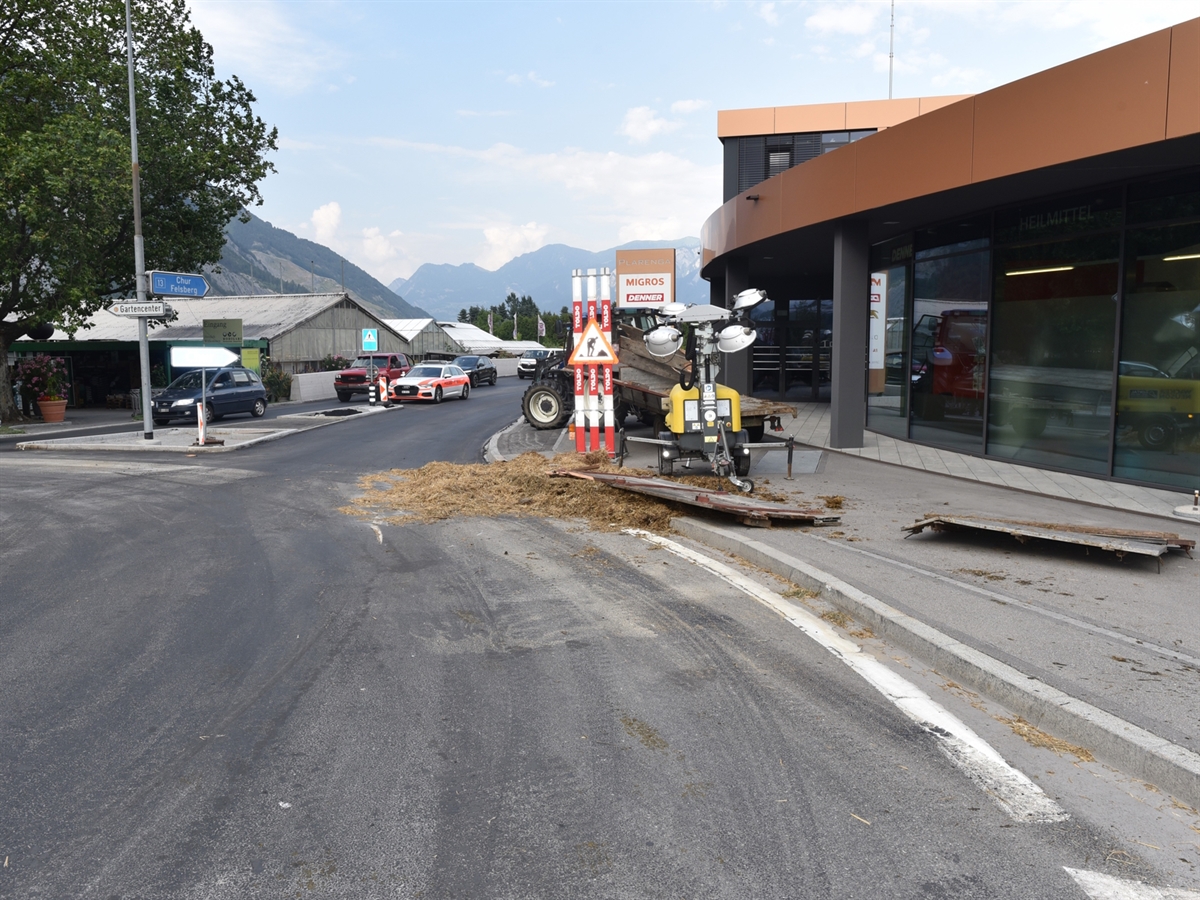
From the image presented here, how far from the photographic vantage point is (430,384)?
34.2m

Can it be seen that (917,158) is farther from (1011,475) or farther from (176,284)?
(176,284)

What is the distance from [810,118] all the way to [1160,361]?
19.6m

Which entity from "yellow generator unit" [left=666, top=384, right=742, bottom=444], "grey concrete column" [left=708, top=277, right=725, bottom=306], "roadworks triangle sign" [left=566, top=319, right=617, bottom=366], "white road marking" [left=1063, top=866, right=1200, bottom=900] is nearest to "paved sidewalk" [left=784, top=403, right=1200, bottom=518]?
"yellow generator unit" [left=666, top=384, right=742, bottom=444]

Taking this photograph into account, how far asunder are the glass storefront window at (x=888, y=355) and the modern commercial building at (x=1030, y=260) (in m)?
0.06

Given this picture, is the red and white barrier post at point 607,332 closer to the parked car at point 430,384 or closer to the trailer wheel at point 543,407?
the trailer wheel at point 543,407

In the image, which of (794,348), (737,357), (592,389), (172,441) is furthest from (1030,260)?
(172,441)

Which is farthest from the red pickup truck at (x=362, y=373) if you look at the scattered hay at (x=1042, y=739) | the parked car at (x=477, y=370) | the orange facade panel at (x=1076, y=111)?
the scattered hay at (x=1042, y=739)

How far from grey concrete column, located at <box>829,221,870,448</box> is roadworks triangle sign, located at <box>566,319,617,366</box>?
4.75m

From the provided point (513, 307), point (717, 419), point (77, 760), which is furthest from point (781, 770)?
point (513, 307)

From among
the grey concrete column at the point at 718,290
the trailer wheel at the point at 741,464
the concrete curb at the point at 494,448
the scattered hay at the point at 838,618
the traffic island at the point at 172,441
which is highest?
the grey concrete column at the point at 718,290

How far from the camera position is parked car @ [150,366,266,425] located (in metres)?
25.5

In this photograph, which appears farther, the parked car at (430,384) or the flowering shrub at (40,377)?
the parked car at (430,384)

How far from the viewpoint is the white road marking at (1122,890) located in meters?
3.16

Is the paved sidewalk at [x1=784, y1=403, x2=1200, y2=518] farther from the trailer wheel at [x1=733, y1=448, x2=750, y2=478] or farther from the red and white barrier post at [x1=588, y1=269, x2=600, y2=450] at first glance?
the red and white barrier post at [x1=588, y1=269, x2=600, y2=450]
